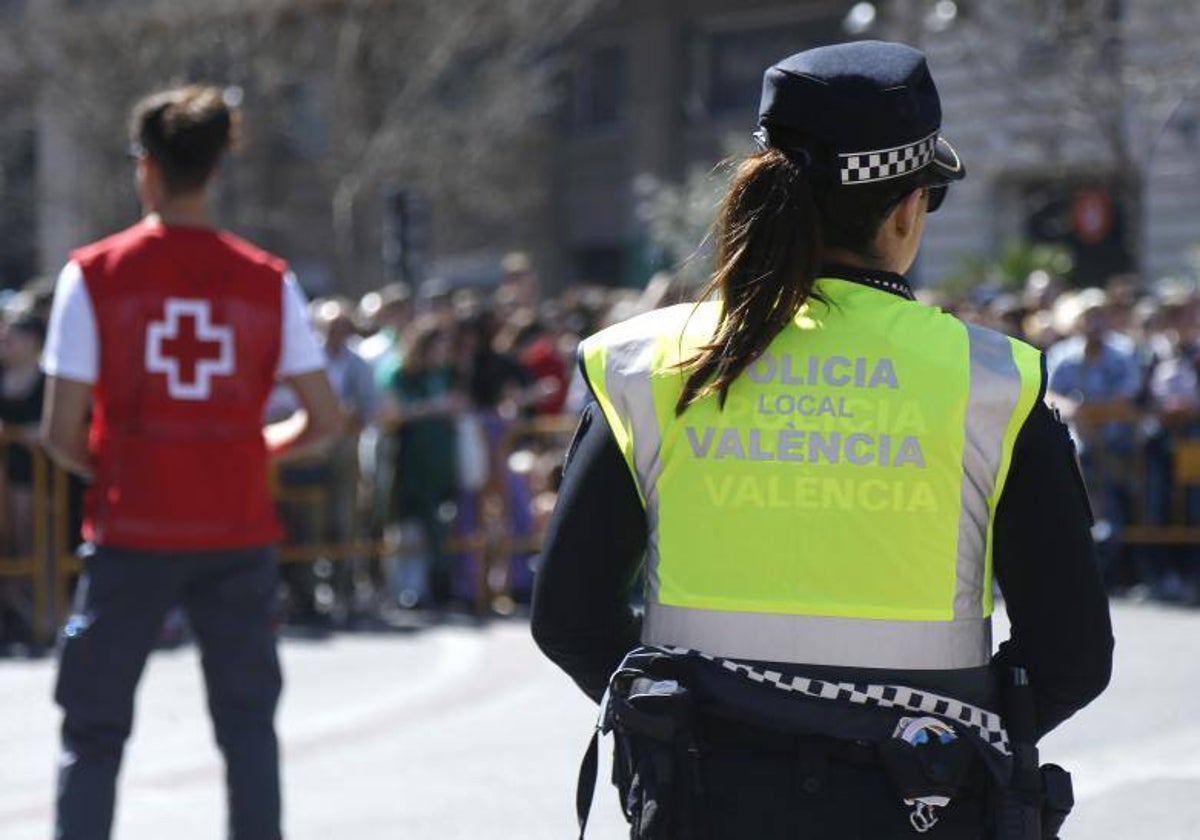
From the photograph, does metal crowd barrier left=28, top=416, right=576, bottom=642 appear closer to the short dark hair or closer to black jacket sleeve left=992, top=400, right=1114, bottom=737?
the short dark hair

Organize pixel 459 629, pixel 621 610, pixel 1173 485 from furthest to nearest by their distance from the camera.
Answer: pixel 1173 485 → pixel 459 629 → pixel 621 610

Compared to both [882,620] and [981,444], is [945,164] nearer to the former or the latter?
[981,444]

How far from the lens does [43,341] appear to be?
11656mm

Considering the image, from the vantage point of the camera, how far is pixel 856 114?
2.64 m

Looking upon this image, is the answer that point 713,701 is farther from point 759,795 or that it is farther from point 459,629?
point 459,629

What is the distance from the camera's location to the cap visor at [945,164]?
2725 millimetres

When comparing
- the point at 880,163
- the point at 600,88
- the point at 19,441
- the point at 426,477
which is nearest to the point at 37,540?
the point at 19,441

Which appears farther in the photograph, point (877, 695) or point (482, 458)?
point (482, 458)

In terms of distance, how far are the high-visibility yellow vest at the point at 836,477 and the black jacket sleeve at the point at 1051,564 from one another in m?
0.03

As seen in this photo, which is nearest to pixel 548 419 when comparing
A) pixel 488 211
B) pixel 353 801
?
pixel 353 801

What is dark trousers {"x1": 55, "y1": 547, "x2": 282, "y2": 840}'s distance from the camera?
477cm

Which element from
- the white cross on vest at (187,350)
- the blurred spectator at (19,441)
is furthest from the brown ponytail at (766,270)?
the blurred spectator at (19,441)

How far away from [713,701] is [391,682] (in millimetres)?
7248

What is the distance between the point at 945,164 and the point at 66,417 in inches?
106
